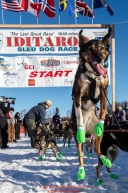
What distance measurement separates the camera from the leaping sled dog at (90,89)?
3242 mm

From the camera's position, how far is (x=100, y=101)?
351 cm

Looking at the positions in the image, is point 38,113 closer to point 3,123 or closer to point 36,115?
point 36,115

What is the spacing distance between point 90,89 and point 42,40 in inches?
293

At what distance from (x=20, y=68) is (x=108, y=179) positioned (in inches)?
281

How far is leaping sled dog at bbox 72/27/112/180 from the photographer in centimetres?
324

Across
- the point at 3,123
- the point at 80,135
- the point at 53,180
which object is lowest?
the point at 53,180

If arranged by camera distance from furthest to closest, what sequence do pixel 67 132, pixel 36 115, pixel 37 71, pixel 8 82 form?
pixel 37 71
pixel 67 132
pixel 8 82
pixel 36 115

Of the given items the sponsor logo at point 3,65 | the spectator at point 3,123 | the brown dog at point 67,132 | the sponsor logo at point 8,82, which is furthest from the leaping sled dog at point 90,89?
the sponsor logo at point 3,65

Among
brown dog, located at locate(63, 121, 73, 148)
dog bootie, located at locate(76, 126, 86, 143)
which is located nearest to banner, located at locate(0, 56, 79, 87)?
brown dog, located at locate(63, 121, 73, 148)

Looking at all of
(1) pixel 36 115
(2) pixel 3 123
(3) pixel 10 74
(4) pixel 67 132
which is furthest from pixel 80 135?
(3) pixel 10 74

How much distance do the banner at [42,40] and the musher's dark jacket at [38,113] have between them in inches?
144

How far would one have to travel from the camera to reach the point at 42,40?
10484 mm

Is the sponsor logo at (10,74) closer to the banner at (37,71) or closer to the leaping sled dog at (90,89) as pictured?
the banner at (37,71)

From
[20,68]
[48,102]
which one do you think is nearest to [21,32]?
[20,68]
